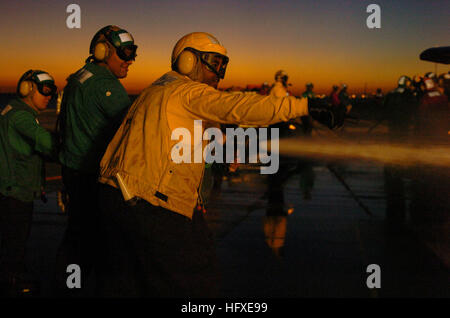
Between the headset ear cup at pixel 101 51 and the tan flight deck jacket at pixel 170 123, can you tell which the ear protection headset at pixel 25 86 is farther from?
the tan flight deck jacket at pixel 170 123

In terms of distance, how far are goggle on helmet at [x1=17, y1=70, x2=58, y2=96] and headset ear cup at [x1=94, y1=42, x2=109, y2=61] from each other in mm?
843

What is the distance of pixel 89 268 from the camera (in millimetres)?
4297

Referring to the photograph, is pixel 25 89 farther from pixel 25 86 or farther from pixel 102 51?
pixel 102 51

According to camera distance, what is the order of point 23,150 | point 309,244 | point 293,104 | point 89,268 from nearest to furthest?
point 293,104 < point 89,268 < point 23,150 < point 309,244

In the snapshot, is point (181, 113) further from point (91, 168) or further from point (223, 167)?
point (91, 168)

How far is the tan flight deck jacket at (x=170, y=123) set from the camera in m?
2.95

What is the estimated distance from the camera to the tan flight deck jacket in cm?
295

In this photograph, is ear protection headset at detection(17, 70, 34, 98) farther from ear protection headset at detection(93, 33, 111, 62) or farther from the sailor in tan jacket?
the sailor in tan jacket

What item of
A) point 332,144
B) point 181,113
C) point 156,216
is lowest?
point 332,144

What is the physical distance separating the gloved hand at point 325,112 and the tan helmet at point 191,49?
2.05 feet

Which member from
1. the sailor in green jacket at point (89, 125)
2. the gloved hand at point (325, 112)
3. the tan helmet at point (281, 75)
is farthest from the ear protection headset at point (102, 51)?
the tan helmet at point (281, 75)

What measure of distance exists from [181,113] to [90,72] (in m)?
1.32

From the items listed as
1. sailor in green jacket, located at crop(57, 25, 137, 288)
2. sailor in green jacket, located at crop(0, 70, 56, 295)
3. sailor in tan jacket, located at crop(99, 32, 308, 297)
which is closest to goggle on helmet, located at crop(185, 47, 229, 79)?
sailor in tan jacket, located at crop(99, 32, 308, 297)
